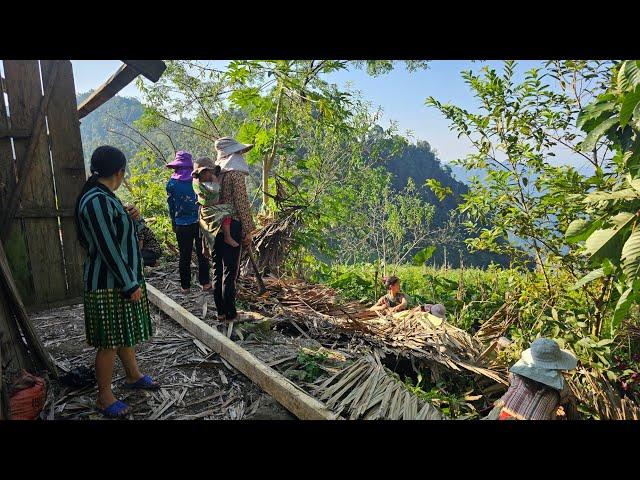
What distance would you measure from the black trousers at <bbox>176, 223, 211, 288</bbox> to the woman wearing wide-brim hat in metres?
4.10

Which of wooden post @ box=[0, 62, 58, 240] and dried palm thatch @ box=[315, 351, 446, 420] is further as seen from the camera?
wooden post @ box=[0, 62, 58, 240]

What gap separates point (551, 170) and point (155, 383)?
4.33 metres

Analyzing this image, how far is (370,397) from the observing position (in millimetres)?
3137

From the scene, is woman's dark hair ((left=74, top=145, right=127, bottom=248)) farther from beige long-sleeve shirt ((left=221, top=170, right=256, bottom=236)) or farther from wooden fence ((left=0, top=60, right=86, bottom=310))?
wooden fence ((left=0, top=60, right=86, bottom=310))

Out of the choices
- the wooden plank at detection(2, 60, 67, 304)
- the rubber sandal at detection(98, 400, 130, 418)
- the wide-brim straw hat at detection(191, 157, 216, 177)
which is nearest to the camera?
the rubber sandal at detection(98, 400, 130, 418)

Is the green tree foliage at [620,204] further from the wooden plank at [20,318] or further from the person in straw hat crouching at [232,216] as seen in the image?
the wooden plank at [20,318]

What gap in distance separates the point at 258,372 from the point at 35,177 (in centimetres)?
320

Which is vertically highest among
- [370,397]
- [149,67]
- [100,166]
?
[149,67]

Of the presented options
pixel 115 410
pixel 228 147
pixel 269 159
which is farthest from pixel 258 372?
pixel 269 159

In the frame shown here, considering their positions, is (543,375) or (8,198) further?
(8,198)

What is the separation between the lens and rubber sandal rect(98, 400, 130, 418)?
2834 millimetres

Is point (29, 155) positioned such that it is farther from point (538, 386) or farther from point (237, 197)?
point (538, 386)

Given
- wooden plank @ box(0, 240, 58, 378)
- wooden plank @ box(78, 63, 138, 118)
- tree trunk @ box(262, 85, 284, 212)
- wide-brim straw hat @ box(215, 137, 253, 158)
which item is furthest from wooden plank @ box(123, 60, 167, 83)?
tree trunk @ box(262, 85, 284, 212)
